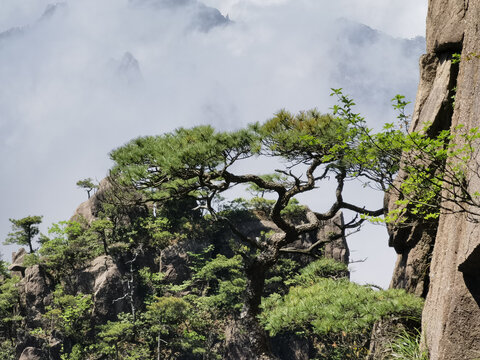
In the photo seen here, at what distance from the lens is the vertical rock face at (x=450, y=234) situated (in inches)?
194

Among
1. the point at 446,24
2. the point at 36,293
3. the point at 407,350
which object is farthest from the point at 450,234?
the point at 36,293

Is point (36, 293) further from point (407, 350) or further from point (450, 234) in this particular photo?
point (450, 234)

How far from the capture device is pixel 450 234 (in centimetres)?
554

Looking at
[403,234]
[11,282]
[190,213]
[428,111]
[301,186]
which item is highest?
[190,213]

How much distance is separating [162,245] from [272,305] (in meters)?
16.2

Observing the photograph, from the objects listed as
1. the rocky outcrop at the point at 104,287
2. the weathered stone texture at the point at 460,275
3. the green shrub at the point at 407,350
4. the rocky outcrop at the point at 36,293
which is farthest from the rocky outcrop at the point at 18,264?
the weathered stone texture at the point at 460,275

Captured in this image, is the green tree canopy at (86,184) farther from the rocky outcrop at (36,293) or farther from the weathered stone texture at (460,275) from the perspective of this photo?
the weathered stone texture at (460,275)

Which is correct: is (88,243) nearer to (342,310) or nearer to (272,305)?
(272,305)

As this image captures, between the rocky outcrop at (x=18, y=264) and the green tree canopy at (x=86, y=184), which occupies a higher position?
the green tree canopy at (x=86, y=184)

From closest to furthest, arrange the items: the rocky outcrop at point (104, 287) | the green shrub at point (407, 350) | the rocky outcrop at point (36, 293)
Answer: the green shrub at point (407, 350) → the rocky outcrop at point (104, 287) → the rocky outcrop at point (36, 293)

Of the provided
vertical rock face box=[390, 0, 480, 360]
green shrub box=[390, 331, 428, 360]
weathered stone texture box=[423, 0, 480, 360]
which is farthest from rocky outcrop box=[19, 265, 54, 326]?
weathered stone texture box=[423, 0, 480, 360]

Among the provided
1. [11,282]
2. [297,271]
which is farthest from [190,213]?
[11,282]

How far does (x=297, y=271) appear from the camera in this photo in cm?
2248

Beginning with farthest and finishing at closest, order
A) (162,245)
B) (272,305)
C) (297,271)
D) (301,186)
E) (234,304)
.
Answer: (162,245)
(297,271)
(234,304)
(301,186)
(272,305)
